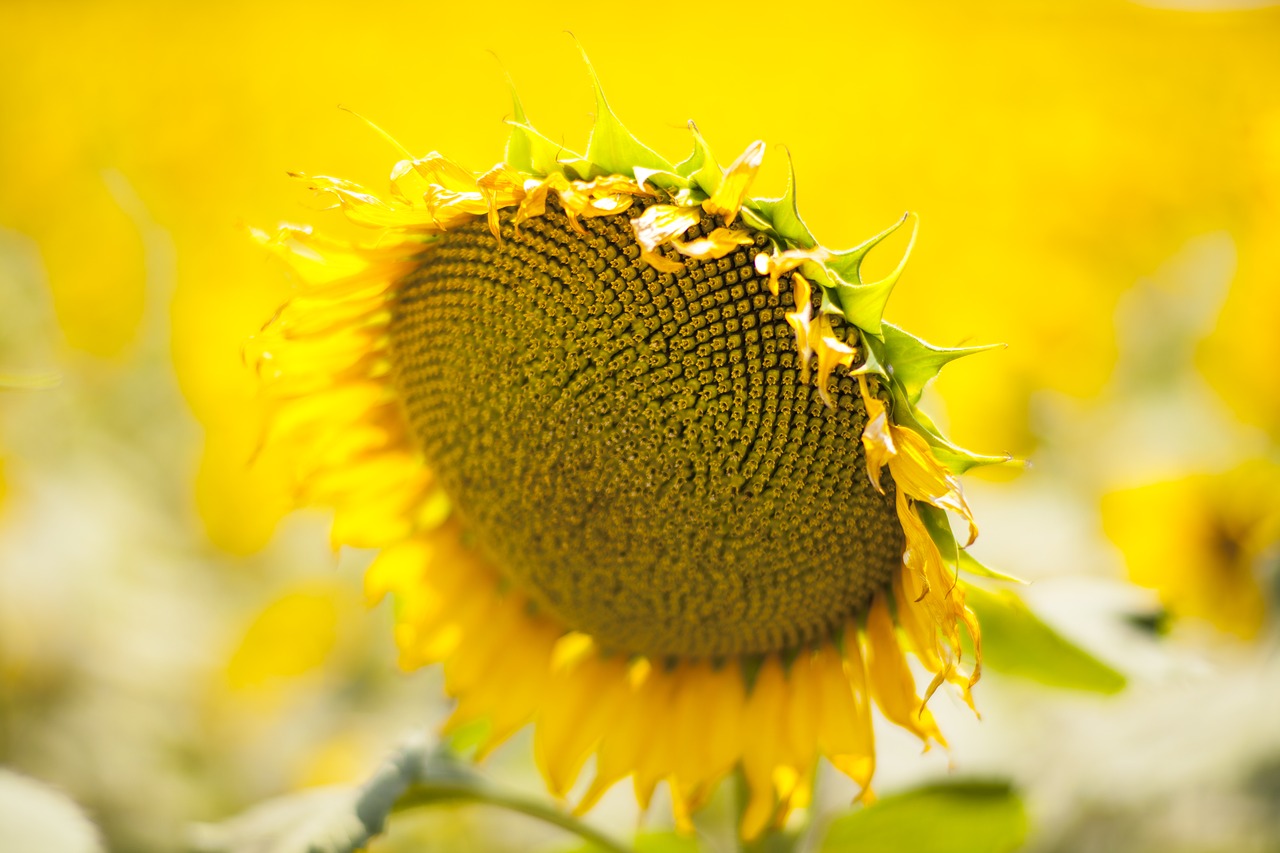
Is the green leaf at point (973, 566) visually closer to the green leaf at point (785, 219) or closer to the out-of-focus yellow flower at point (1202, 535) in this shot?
the green leaf at point (785, 219)

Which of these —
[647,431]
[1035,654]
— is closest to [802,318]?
[647,431]

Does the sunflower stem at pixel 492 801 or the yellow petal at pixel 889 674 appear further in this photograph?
the sunflower stem at pixel 492 801

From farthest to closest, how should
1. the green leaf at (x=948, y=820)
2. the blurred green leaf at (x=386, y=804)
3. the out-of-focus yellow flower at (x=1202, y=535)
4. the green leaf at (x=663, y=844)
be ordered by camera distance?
1. the out-of-focus yellow flower at (x=1202, y=535)
2. the green leaf at (x=663, y=844)
3. the green leaf at (x=948, y=820)
4. the blurred green leaf at (x=386, y=804)

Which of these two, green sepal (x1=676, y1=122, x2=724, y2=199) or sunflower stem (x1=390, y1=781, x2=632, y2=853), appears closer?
green sepal (x1=676, y1=122, x2=724, y2=199)

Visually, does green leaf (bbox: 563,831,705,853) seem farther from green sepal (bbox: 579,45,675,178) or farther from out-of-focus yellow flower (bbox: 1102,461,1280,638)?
out-of-focus yellow flower (bbox: 1102,461,1280,638)

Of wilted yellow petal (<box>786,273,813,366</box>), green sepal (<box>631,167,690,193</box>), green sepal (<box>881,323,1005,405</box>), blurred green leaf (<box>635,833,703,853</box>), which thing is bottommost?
blurred green leaf (<box>635,833,703,853</box>)

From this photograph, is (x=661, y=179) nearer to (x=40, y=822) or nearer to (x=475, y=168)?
(x=40, y=822)

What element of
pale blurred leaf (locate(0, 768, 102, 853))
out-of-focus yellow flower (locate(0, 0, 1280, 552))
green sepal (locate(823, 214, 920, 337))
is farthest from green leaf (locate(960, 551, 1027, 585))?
out-of-focus yellow flower (locate(0, 0, 1280, 552))

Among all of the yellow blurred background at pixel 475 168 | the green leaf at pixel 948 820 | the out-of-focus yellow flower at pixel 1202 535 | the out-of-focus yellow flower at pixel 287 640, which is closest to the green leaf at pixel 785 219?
the yellow blurred background at pixel 475 168
